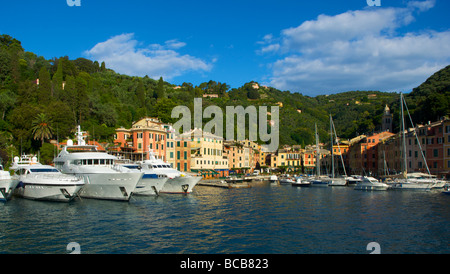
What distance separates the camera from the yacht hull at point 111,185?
3800 cm

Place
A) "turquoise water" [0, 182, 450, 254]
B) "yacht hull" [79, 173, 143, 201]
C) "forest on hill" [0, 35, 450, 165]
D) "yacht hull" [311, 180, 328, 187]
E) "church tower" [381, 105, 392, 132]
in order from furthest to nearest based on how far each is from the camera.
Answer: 1. "church tower" [381, 105, 392, 132]
2. "yacht hull" [311, 180, 328, 187]
3. "forest on hill" [0, 35, 450, 165]
4. "yacht hull" [79, 173, 143, 201]
5. "turquoise water" [0, 182, 450, 254]

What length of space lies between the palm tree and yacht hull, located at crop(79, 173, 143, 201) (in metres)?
29.4

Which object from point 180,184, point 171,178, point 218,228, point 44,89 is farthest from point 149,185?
point 44,89

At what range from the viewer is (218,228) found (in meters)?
25.5

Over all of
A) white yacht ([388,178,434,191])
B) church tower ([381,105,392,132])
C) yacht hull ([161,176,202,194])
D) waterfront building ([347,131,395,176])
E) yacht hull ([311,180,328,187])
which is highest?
church tower ([381,105,392,132])

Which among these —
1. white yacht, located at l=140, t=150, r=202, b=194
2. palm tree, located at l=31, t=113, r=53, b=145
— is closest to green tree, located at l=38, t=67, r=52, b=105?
palm tree, located at l=31, t=113, r=53, b=145

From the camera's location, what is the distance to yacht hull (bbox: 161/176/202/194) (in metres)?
49.2

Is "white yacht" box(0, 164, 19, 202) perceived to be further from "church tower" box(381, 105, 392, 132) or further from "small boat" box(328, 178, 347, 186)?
"church tower" box(381, 105, 392, 132)

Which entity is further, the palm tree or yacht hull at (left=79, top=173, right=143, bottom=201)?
the palm tree

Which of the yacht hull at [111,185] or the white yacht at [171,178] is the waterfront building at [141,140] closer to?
the white yacht at [171,178]

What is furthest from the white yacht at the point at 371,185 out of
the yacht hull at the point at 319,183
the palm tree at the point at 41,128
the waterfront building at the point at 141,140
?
the palm tree at the point at 41,128

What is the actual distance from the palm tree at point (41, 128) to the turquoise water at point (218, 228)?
2840cm

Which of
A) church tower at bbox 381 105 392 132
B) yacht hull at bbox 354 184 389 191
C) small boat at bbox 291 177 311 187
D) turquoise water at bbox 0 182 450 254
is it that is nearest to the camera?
turquoise water at bbox 0 182 450 254
